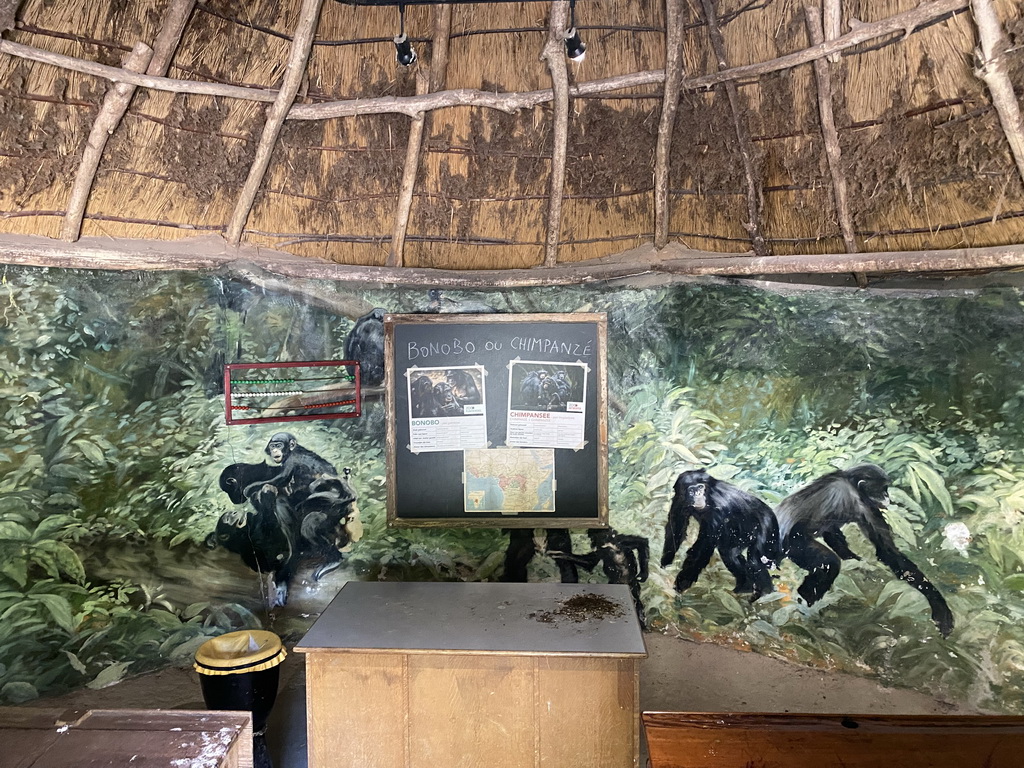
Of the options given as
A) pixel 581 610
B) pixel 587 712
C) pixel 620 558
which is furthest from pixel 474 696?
pixel 620 558

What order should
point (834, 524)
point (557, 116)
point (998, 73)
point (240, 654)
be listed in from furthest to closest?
point (834, 524) < point (557, 116) < point (240, 654) < point (998, 73)

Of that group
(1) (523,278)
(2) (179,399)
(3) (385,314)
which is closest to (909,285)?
(1) (523,278)

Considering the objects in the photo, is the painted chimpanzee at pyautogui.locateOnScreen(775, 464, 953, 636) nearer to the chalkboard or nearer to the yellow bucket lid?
the chalkboard

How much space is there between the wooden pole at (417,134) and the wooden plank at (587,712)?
2.49 meters

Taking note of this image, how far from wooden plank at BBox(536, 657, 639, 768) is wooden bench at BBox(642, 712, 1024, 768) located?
1.09 ft

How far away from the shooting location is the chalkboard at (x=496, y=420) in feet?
13.3

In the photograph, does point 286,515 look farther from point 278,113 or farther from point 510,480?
point 278,113

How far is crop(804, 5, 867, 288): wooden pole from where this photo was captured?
3096 mm

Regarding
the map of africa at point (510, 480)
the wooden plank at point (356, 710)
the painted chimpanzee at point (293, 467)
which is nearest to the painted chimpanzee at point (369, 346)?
the painted chimpanzee at point (293, 467)

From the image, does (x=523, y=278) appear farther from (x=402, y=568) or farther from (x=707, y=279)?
(x=402, y=568)

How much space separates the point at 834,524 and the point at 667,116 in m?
2.39

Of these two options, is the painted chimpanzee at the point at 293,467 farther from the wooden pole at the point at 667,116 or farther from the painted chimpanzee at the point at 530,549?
the wooden pole at the point at 667,116

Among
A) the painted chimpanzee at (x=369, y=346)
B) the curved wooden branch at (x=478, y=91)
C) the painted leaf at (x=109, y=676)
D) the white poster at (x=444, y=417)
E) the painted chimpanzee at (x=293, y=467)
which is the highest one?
the curved wooden branch at (x=478, y=91)

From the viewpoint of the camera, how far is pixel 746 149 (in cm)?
361
